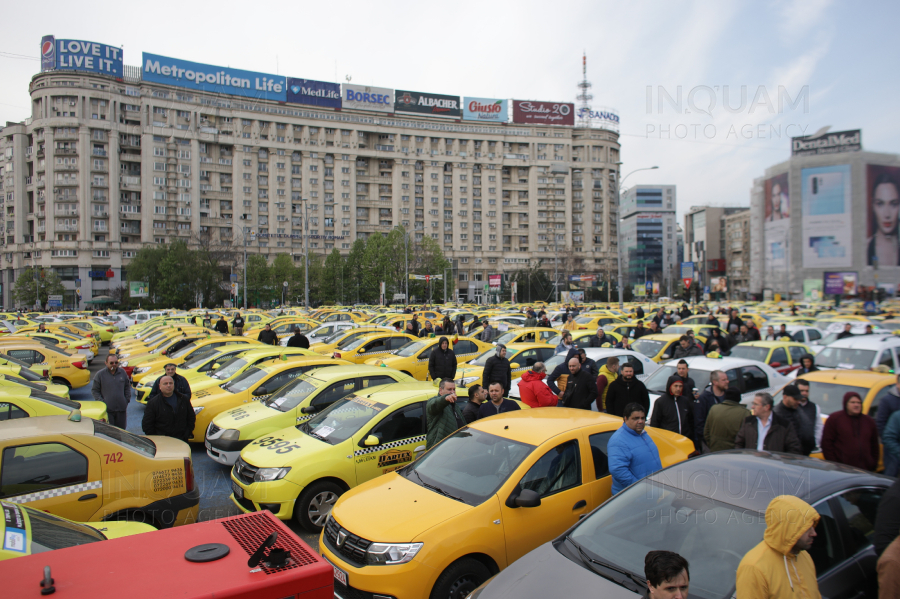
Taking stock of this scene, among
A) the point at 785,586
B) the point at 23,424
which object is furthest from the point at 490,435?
the point at 23,424

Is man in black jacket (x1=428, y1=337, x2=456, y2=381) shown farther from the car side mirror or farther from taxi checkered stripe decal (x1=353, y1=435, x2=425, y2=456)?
the car side mirror

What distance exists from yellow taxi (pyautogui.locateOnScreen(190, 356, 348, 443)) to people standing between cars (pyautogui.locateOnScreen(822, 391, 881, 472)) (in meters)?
7.47

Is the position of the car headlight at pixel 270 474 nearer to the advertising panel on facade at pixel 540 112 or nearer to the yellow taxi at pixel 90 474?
the yellow taxi at pixel 90 474

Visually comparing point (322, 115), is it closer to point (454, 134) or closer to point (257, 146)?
point (257, 146)

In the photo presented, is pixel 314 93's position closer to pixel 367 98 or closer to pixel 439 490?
pixel 367 98

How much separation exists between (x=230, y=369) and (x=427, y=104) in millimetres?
87451

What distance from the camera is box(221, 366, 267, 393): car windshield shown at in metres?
9.10

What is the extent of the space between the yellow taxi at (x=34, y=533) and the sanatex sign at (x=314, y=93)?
3506 inches

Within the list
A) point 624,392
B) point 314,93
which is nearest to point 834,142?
point 624,392

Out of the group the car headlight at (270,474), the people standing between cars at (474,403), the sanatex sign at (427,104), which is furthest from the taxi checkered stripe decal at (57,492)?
the sanatex sign at (427,104)

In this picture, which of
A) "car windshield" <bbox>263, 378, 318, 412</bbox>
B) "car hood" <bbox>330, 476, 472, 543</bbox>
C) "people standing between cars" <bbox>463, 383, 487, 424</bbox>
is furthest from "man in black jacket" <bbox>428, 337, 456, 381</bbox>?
"car hood" <bbox>330, 476, 472, 543</bbox>

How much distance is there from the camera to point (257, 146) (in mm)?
79250

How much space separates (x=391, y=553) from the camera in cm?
368

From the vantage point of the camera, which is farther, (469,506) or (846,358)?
(846,358)
